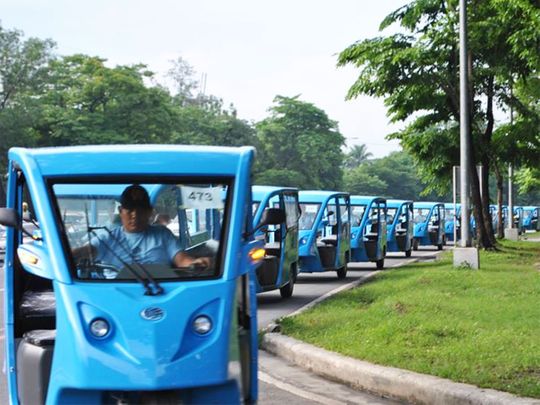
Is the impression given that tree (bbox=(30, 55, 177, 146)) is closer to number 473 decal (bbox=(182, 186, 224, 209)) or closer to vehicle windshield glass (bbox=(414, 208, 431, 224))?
vehicle windshield glass (bbox=(414, 208, 431, 224))

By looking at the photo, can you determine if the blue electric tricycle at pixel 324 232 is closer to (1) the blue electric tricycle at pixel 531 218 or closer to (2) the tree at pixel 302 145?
(2) the tree at pixel 302 145

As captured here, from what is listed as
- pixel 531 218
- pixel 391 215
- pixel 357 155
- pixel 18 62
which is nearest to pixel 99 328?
pixel 391 215

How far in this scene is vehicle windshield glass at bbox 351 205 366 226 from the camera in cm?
2536

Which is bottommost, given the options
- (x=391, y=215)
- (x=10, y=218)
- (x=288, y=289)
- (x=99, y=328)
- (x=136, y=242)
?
(x=288, y=289)

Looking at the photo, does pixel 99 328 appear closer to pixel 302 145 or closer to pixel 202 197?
pixel 202 197

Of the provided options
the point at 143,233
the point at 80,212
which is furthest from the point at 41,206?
the point at 143,233

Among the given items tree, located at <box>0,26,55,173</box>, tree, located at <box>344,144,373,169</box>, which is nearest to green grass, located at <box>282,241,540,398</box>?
tree, located at <box>0,26,55,173</box>

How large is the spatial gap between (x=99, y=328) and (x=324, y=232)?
53.6 feet

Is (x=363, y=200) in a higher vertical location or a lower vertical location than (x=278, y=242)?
higher

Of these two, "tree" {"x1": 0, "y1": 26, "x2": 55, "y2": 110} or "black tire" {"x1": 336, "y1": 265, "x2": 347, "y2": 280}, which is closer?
"black tire" {"x1": 336, "y1": 265, "x2": 347, "y2": 280}

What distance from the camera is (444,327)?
11195mm

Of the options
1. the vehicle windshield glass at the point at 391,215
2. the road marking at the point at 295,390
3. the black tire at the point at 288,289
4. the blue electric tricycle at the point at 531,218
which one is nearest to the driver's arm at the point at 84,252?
the road marking at the point at 295,390

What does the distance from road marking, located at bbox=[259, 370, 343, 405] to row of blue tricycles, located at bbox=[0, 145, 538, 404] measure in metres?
1.86

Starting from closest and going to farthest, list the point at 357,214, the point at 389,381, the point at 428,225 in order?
the point at 389,381 → the point at 357,214 → the point at 428,225
